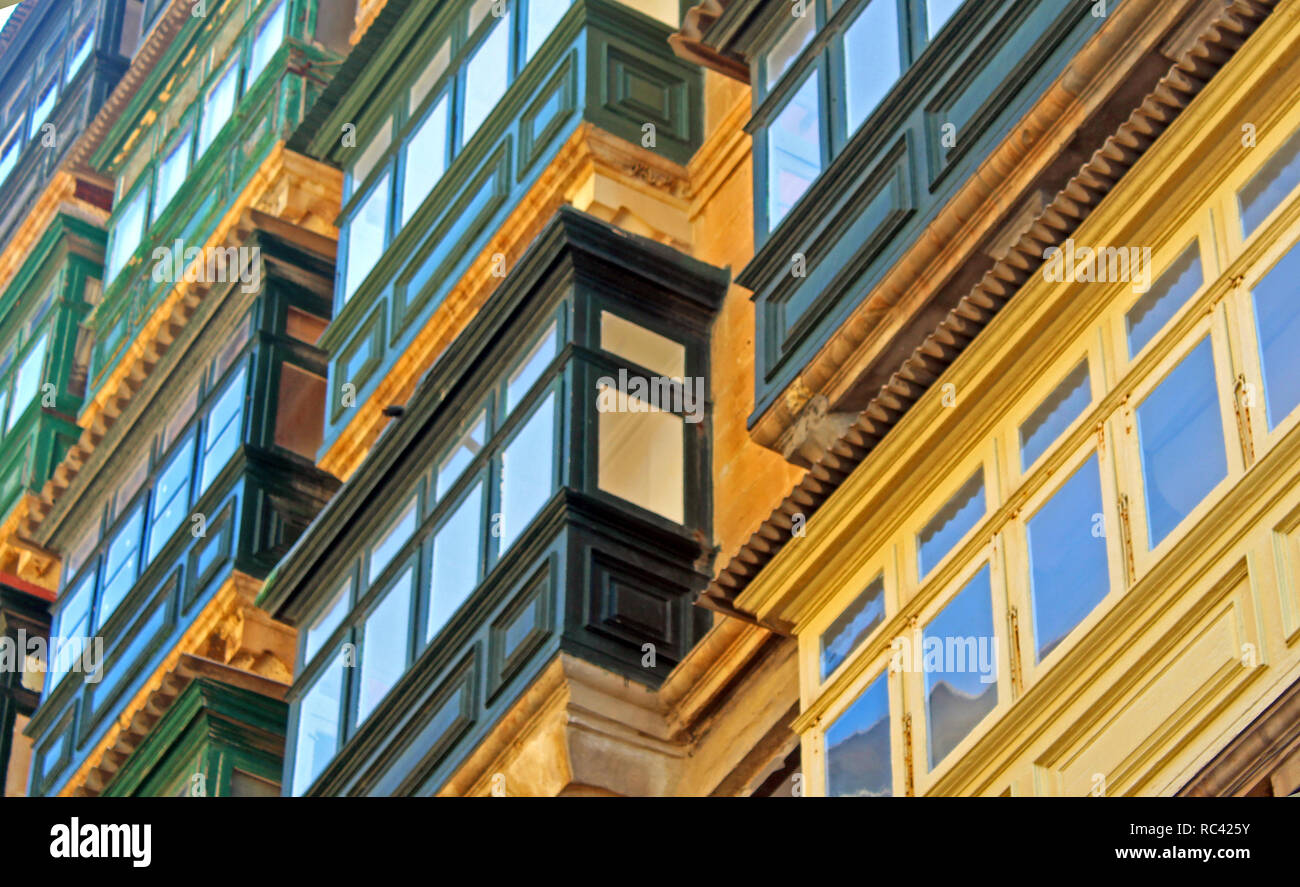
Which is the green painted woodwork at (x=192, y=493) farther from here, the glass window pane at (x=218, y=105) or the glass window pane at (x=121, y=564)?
the glass window pane at (x=218, y=105)

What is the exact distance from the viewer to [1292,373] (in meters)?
12.0

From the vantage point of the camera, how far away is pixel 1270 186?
12.8 metres

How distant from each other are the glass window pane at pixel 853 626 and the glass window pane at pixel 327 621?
600cm

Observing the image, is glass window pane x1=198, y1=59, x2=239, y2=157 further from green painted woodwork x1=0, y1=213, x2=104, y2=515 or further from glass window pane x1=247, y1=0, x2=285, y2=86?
green painted woodwork x1=0, y1=213, x2=104, y2=515

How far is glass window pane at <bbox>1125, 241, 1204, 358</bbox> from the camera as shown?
13.0m

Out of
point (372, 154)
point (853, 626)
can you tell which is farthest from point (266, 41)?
point (853, 626)

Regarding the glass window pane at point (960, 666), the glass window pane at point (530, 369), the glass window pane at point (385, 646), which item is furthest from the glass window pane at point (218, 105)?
the glass window pane at point (960, 666)

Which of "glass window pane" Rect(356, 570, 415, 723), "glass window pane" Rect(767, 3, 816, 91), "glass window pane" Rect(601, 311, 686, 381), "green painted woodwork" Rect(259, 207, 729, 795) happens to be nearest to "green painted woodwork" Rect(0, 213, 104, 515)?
"green painted woodwork" Rect(259, 207, 729, 795)

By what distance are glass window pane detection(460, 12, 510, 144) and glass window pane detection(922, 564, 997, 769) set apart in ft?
30.9

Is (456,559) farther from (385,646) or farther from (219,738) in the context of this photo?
(219,738)

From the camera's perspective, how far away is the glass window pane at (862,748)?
13.8 metres

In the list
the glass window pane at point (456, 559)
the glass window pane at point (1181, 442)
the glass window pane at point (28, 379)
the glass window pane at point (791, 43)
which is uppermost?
the glass window pane at point (28, 379)
